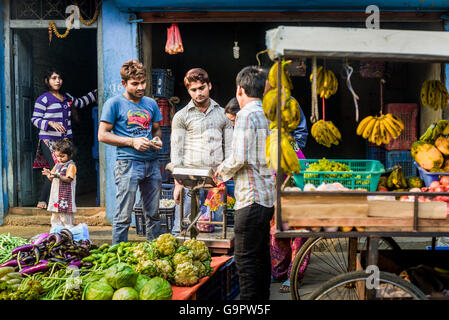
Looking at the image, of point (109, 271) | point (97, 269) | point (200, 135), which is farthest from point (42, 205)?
point (109, 271)

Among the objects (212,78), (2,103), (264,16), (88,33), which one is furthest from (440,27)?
(88,33)

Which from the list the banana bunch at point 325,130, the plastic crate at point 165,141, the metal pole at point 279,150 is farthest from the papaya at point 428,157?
the plastic crate at point 165,141

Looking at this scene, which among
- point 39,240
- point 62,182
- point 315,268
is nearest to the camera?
point 39,240

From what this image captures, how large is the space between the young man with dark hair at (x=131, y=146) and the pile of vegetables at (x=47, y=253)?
2.83ft

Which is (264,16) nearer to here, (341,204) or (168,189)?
(168,189)

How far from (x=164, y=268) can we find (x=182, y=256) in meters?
0.20

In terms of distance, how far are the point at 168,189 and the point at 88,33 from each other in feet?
18.9

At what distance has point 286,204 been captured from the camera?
3.02m

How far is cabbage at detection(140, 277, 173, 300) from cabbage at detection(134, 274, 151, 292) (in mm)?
103

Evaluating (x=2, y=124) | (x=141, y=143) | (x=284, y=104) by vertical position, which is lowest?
(x=141, y=143)

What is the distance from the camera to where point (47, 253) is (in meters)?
4.07

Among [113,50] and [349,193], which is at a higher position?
[113,50]

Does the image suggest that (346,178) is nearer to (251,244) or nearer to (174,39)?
(251,244)

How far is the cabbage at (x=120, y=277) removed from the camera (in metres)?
3.43
